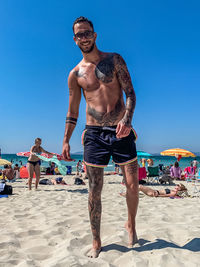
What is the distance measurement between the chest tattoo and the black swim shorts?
1.84 feet

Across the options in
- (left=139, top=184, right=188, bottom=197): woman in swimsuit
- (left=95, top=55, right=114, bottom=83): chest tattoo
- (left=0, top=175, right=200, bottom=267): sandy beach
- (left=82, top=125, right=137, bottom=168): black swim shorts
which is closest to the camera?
(left=0, top=175, right=200, bottom=267): sandy beach

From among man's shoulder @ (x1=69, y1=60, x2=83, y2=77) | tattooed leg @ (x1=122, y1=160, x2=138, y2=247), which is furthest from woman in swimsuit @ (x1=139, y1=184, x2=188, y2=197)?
man's shoulder @ (x1=69, y1=60, x2=83, y2=77)

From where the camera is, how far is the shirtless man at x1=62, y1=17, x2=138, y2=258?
7.71 ft

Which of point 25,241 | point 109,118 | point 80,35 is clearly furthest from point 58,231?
point 80,35

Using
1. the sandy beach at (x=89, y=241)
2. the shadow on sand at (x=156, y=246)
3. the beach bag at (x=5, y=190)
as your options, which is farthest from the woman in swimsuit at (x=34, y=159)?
the shadow on sand at (x=156, y=246)

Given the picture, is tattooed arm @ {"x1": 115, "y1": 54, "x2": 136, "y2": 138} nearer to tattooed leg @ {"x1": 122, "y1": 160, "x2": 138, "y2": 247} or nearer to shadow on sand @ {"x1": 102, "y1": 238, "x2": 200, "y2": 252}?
tattooed leg @ {"x1": 122, "y1": 160, "x2": 138, "y2": 247}

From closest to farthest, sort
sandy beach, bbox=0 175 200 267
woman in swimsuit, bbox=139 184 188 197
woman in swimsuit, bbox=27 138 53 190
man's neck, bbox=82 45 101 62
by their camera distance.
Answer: sandy beach, bbox=0 175 200 267, man's neck, bbox=82 45 101 62, woman in swimsuit, bbox=139 184 188 197, woman in swimsuit, bbox=27 138 53 190

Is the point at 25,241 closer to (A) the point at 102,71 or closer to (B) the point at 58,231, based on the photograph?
(B) the point at 58,231

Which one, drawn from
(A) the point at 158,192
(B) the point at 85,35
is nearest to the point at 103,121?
(B) the point at 85,35

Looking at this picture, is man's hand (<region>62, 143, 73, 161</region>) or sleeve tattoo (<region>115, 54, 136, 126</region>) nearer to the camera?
sleeve tattoo (<region>115, 54, 136, 126</region>)

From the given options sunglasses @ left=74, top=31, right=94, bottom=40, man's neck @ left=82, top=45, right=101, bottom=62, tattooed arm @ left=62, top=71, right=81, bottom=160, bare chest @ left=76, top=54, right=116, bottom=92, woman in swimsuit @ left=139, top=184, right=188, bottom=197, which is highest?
sunglasses @ left=74, top=31, right=94, bottom=40

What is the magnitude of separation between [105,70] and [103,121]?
0.59 m

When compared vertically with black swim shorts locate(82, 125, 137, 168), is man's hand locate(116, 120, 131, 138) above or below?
above

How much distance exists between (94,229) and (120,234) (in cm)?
69
